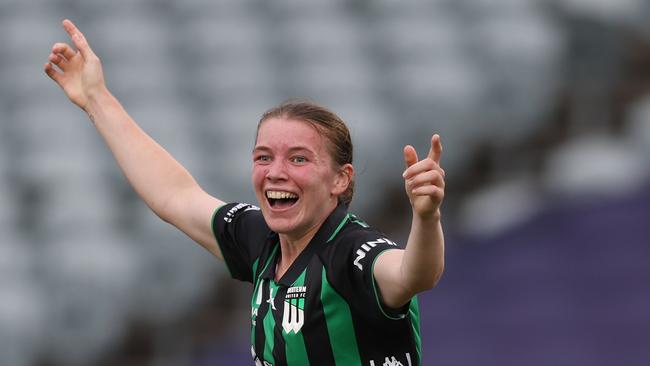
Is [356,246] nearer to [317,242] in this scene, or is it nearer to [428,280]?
[317,242]

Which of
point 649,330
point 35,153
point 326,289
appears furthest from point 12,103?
point 326,289

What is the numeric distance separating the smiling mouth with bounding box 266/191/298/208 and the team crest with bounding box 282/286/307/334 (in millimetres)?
231

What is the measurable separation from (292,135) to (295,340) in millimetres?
547

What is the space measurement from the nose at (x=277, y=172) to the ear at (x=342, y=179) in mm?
163

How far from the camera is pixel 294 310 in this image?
341cm

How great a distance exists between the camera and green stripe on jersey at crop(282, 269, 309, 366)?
3.39 metres

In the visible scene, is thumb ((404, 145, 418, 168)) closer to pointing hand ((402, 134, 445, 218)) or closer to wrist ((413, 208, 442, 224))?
pointing hand ((402, 134, 445, 218))

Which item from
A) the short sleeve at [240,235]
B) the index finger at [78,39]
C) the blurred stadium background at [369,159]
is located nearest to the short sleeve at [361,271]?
the short sleeve at [240,235]

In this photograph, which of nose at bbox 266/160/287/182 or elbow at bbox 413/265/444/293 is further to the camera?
nose at bbox 266/160/287/182

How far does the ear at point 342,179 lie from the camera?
3545mm

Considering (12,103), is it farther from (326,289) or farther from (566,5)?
(326,289)

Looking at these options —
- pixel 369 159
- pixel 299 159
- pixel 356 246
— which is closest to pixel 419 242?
pixel 356 246

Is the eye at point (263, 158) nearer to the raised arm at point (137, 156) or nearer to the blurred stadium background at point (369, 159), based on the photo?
the raised arm at point (137, 156)

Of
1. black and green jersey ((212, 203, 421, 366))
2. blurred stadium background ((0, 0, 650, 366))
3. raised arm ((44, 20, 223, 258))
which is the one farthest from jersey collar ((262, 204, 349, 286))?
blurred stadium background ((0, 0, 650, 366))
